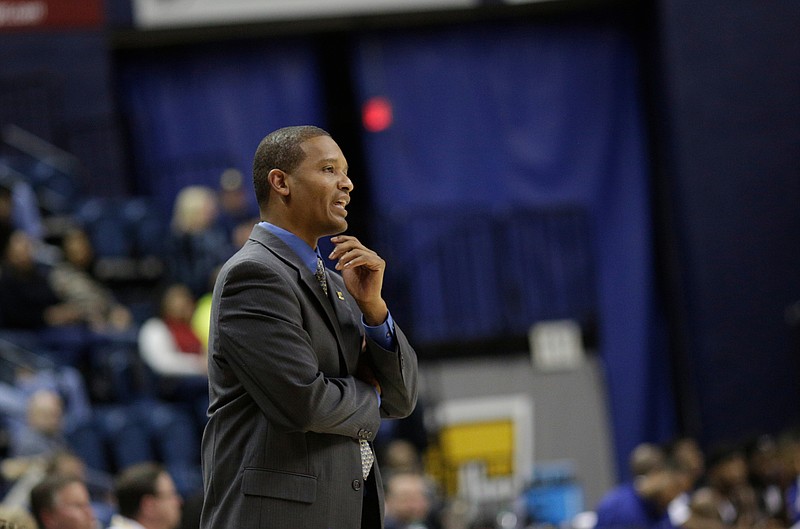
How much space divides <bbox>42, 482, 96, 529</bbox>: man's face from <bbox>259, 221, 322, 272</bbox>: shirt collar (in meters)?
2.24

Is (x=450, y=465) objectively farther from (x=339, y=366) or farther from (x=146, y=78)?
(x=339, y=366)

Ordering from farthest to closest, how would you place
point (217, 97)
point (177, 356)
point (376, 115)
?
1. point (217, 97)
2. point (376, 115)
3. point (177, 356)

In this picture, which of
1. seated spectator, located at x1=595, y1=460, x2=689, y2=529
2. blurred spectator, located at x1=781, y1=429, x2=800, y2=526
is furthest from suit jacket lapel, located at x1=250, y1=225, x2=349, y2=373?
blurred spectator, located at x1=781, y1=429, x2=800, y2=526

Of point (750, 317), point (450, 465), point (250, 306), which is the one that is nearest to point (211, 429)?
point (250, 306)

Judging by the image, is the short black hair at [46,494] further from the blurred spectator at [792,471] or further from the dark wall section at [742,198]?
the dark wall section at [742,198]

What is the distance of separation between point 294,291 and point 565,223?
10076 mm

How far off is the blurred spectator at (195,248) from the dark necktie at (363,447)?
756cm

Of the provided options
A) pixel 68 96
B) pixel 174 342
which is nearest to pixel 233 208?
pixel 68 96

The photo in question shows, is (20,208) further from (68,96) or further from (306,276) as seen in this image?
(306,276)

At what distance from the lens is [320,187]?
94.9 inches

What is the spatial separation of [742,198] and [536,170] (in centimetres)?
205

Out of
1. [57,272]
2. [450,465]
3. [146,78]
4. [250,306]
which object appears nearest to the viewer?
[250,306]

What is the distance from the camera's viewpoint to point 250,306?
233 cm

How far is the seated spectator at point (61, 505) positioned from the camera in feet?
14.3
